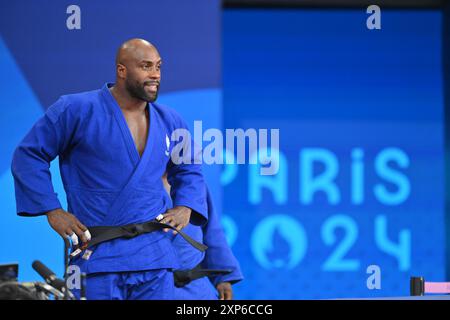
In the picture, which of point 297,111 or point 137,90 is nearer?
point 137,90

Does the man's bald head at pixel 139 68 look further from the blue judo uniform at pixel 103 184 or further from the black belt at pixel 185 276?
the black belt at pixel 185 276

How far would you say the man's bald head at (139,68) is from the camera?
83.8 inches

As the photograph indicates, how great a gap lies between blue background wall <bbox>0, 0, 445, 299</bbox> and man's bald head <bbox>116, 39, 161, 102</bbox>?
0.03m

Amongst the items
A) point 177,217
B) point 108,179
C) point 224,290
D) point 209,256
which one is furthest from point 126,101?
point 224,290

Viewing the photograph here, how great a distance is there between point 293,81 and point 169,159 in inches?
16.8

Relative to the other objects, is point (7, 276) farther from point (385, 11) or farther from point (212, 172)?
point (385, 11)

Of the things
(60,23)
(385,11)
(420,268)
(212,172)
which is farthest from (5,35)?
(420,268)

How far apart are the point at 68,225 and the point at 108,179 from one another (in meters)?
0.15

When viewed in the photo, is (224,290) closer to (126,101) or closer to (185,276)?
(185,276)

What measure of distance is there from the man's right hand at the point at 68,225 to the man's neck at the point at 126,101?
29cm

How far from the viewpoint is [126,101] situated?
2.13 metres

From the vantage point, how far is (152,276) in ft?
6.84

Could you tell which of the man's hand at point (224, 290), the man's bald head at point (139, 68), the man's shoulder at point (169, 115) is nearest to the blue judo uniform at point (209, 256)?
the man's hand at point (224, 290)

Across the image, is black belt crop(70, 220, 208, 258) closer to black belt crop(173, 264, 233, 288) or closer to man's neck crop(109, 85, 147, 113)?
black belt crop(173, 264, 233, 288)
